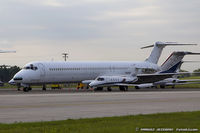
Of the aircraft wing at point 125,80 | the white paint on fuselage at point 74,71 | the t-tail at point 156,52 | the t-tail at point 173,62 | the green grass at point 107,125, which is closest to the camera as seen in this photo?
the green grass at point 107,125

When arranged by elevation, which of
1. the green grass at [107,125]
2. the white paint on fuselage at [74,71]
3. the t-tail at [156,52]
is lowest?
the green grass at [107,125]

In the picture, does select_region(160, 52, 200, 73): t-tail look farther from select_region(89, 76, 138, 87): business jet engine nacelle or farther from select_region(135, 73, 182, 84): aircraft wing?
select_region(89, 76, 138, 87): business jet engine nacelle

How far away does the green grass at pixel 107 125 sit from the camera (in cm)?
1389

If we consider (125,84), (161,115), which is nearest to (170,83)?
(125,84)

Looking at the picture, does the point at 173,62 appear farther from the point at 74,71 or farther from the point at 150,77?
the point at 74,71

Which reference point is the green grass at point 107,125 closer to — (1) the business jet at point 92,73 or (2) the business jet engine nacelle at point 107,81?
(2) the business jet engine nacelle at point 107,81

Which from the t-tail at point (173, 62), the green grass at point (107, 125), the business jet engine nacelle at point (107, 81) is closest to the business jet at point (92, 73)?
the business jet engine nacelle at point (107, 81)

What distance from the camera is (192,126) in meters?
14.7

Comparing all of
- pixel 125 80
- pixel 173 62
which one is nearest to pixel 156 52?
pixel 173 62

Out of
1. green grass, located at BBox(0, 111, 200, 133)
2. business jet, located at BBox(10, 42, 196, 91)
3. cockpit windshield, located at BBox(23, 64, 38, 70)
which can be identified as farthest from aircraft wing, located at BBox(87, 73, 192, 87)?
green grass, located at BBox(0, 111, 200, 133)

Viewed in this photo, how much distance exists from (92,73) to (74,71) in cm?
349

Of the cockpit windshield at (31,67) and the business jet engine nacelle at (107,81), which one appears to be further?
the business jet engine nacelle at (107,81)

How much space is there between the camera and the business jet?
54406 mm

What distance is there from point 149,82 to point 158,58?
8789 millimetres
